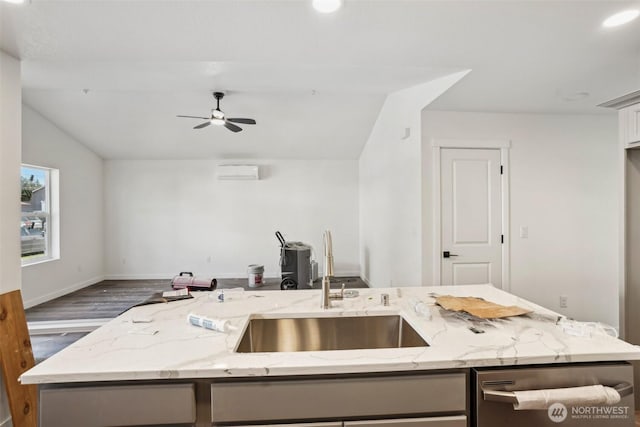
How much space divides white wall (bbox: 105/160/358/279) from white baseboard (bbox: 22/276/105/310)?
35 centimetres

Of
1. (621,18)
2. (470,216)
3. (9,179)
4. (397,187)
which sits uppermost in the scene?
(621,18)

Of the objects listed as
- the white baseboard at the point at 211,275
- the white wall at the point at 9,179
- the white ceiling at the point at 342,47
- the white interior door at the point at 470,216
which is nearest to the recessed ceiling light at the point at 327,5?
the white ceiling at the point at 342,47

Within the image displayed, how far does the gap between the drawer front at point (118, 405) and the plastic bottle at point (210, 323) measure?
0.28 metres

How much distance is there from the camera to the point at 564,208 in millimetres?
3061

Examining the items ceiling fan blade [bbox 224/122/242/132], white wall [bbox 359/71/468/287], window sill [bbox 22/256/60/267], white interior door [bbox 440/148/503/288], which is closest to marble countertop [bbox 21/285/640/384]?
white interior door [bbox 440/148/503/288]

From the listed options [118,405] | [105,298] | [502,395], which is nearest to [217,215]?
[105,298]

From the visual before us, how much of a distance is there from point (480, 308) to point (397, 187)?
8.00ft

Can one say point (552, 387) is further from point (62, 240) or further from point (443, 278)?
point (62, 240)

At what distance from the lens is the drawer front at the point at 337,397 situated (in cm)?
90

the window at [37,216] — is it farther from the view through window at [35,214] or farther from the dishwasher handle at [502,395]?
the dishwasher handle at [502,395]

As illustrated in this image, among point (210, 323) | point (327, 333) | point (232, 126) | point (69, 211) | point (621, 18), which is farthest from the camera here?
point (69, 211)

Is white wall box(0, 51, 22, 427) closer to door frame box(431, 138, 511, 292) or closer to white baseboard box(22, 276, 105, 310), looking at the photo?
white baseboard box(22, 276, 105, 310)

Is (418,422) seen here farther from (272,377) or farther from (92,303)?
(92,303)

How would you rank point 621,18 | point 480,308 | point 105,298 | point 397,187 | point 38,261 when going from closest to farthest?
point 480,308 < point 621,18 < point 397,187 < point 38,261 < point 105,298
